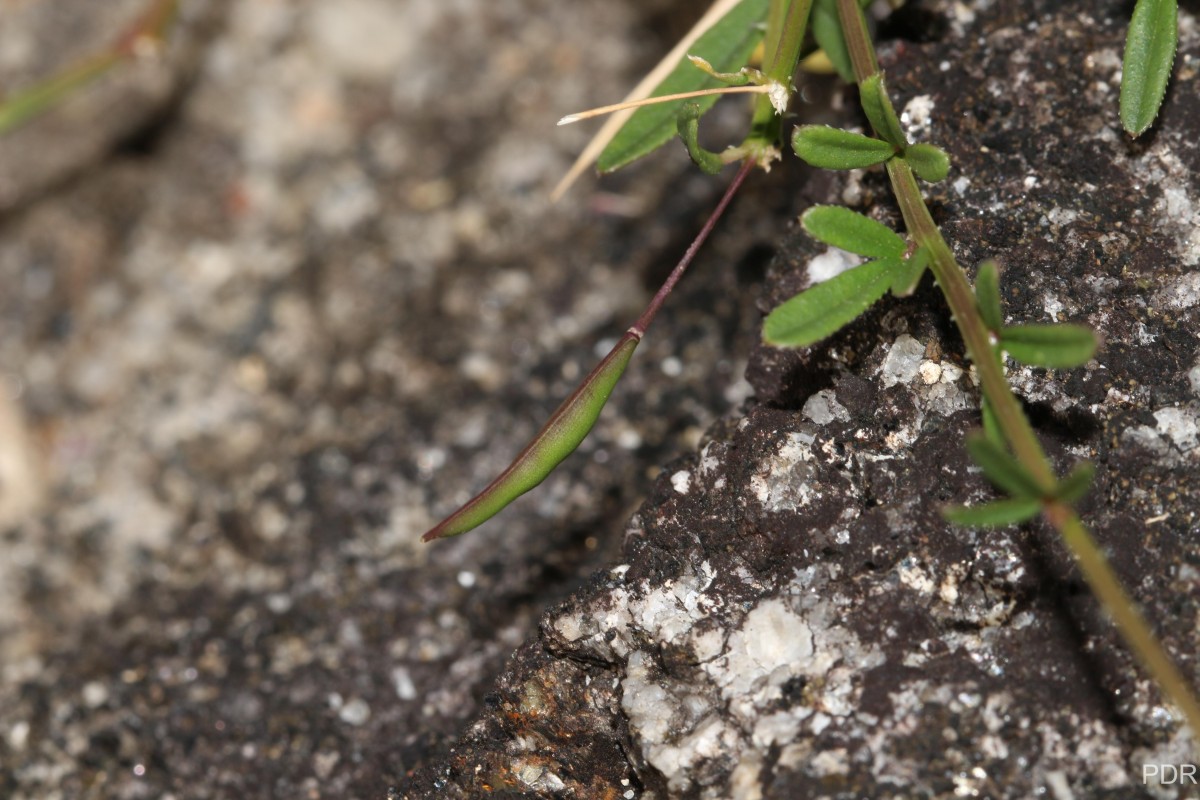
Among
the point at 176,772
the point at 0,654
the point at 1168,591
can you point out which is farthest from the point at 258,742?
the point at 1168,591

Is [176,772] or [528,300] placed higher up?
[528,300]

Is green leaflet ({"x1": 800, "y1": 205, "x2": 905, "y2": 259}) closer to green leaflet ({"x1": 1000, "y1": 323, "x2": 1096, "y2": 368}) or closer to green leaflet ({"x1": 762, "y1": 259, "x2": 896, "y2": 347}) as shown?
green leaflet ({"x1": 762, "y1": 259, "x2": 896, "y2": 347})

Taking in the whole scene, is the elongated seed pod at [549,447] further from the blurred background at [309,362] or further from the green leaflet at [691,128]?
the blurred background at [309,362]

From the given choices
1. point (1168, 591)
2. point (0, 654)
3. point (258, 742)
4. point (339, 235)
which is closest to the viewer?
point (1168, 591)

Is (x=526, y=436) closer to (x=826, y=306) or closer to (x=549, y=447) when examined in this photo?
(x=549, y=447)

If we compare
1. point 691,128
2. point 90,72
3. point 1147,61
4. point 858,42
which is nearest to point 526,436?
point 691,128

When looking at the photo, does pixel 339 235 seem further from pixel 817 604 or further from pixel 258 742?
pixel 817 604

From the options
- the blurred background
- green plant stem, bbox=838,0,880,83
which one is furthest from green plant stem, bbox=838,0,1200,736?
the blurred background

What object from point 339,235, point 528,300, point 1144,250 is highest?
point 339,235
